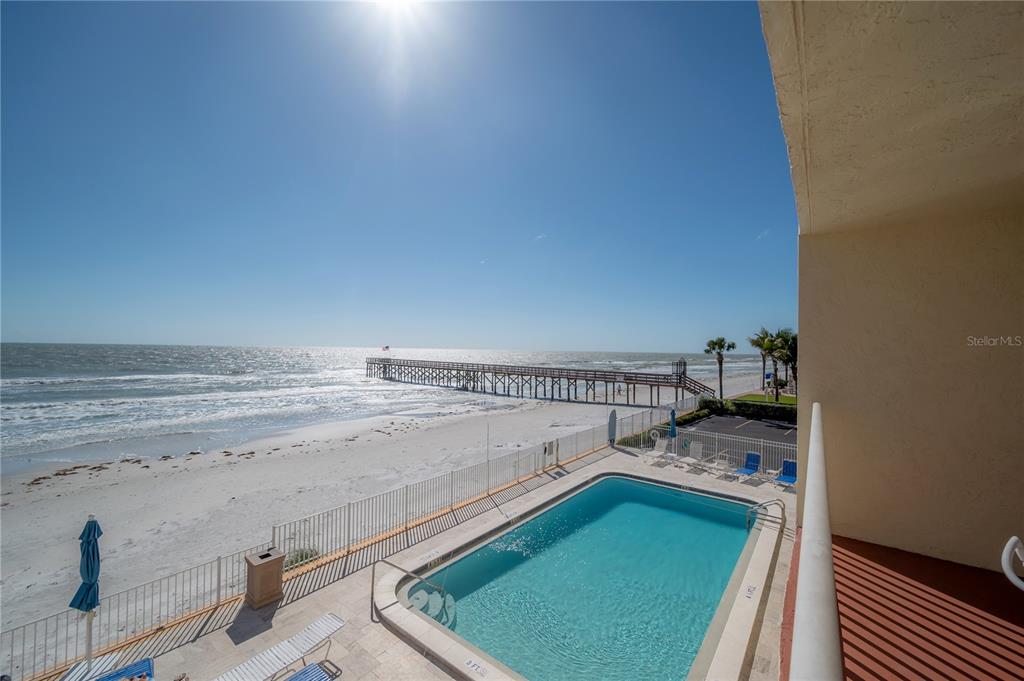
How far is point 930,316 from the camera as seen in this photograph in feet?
16.3

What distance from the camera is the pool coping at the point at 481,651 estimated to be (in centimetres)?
561

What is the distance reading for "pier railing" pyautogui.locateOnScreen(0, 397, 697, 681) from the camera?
6602 mm

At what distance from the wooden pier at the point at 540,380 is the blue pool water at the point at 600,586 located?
18999 millimetres

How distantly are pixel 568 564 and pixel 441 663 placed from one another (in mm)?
3901

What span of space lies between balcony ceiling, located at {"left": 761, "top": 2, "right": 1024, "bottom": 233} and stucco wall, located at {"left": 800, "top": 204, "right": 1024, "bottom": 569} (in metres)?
1.28

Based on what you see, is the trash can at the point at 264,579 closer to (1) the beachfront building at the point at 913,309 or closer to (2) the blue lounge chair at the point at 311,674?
(2) the blue lounge chair at the point at 311,674

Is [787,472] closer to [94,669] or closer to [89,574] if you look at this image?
[94,669]

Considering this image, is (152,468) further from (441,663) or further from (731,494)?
(731,494)

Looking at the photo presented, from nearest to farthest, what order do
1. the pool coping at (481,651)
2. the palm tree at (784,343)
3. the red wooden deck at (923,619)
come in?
the red wooden deck at (923,619)
the pool coping at (481,651)
the palm tree at (784,343)

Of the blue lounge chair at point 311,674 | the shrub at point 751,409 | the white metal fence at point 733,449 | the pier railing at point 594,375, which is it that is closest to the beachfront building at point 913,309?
the blue lounge chair at point 311,674

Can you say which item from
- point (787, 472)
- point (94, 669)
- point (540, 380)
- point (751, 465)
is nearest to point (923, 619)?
point (94, 669)

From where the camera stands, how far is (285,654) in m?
5.56

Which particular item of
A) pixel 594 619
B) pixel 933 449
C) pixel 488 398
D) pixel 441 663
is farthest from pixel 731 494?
pixel 488 398

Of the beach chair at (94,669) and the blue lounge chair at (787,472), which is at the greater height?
the blue lounge chair at (787,472)
